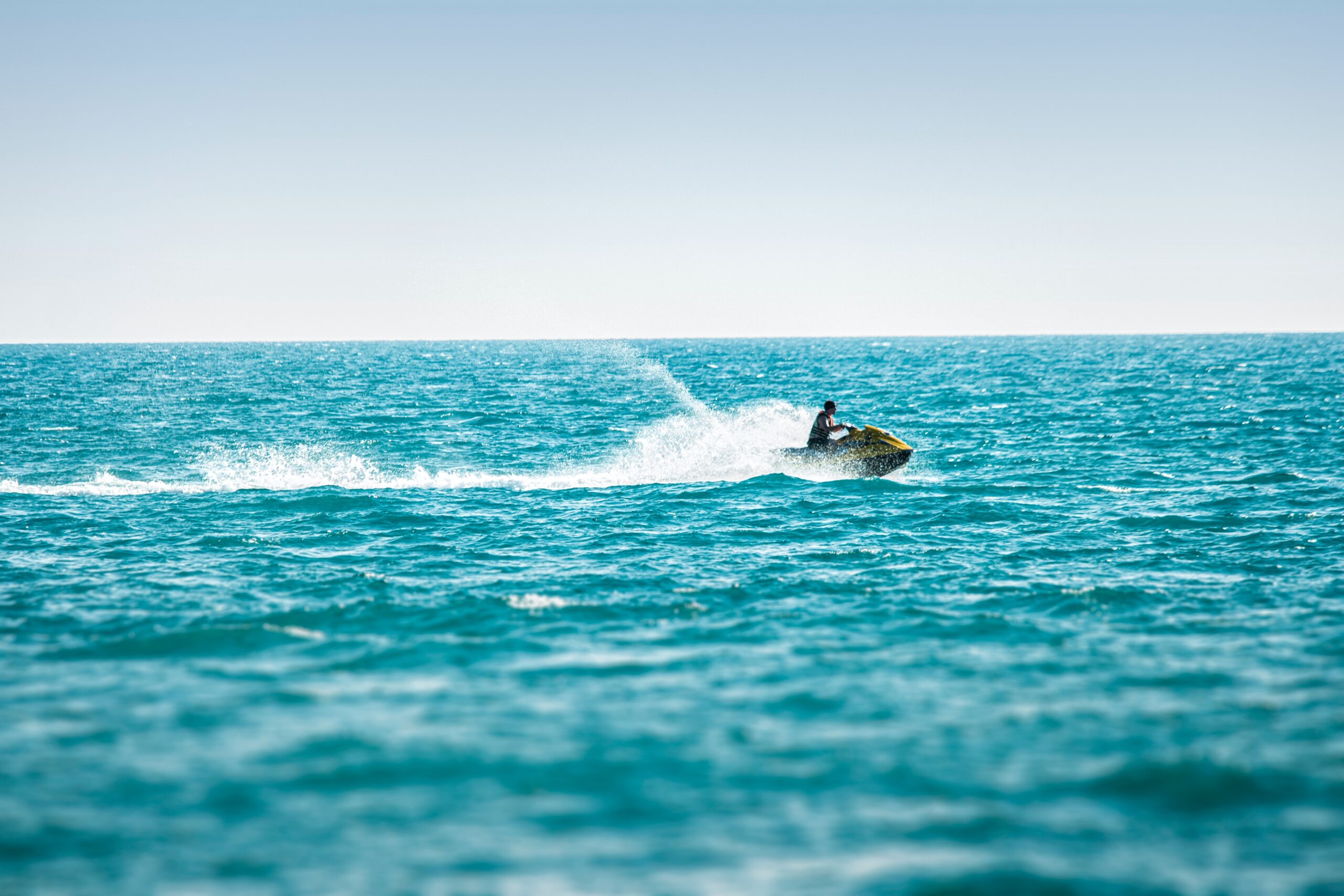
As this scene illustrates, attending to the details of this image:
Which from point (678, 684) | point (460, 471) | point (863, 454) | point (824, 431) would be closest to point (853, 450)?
point (863, 454)

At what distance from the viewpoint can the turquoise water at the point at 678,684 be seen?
21.1 feet

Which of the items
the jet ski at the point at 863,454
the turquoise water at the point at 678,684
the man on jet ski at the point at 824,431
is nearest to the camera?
the turquoise water at the point at 678,684

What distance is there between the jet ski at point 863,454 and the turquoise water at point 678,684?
50 centimetres

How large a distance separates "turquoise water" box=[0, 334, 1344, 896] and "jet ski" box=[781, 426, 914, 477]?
50 centimetres

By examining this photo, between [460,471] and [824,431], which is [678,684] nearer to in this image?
[824,431]

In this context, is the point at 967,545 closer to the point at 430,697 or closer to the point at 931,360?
the point at 430,697

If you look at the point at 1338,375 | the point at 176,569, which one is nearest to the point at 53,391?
the point at 176,569

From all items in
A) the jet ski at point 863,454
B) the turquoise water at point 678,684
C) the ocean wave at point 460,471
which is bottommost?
the turquoise water at point 678,684

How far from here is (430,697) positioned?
9.20 metres

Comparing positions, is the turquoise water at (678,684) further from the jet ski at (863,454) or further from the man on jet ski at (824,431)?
the man on jet ski at (824,431)

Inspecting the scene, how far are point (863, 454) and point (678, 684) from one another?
1506cm

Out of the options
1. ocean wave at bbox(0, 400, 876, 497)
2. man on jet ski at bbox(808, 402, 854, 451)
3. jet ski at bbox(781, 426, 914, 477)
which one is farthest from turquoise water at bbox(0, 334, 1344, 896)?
man on jet ski at bbox(808, 402, 854, 451)

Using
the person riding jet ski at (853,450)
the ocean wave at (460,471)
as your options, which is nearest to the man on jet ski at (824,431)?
the person riding jet ski at (853,450)

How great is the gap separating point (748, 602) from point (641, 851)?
6361 millimetres
